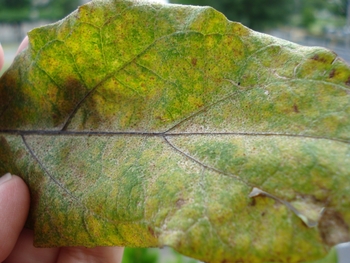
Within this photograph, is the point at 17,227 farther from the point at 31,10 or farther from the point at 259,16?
the point at 31,10

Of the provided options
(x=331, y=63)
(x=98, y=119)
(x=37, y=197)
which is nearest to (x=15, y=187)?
(x=37, y=197)

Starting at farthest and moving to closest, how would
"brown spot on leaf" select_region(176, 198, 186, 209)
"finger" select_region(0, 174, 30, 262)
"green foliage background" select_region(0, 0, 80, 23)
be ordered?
"green foliage background" select_region(0, 0, 80, 23), "finger" select_region(0, 174, 30, 262), "brown spot on leaf" select_region(176, 198, 186, 209)

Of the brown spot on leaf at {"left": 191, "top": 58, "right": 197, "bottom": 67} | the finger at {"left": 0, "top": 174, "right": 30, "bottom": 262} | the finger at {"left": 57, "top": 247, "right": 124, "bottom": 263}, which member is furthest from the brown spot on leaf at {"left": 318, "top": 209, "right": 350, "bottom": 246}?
the finger at {"left": 57, "top": 247, "right": 124, "bottom": 263}

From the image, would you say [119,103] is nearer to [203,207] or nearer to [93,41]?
[93,41]

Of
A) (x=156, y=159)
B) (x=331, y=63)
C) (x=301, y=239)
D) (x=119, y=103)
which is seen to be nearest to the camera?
(x=301, y=239)

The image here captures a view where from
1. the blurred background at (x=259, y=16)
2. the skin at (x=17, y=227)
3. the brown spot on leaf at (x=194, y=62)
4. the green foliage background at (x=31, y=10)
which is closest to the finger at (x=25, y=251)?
the skin at (x=17, y=227)

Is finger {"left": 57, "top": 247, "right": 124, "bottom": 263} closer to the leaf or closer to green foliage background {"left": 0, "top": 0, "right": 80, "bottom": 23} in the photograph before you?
the leaf

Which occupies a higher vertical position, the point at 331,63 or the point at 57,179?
the point at 331,63
